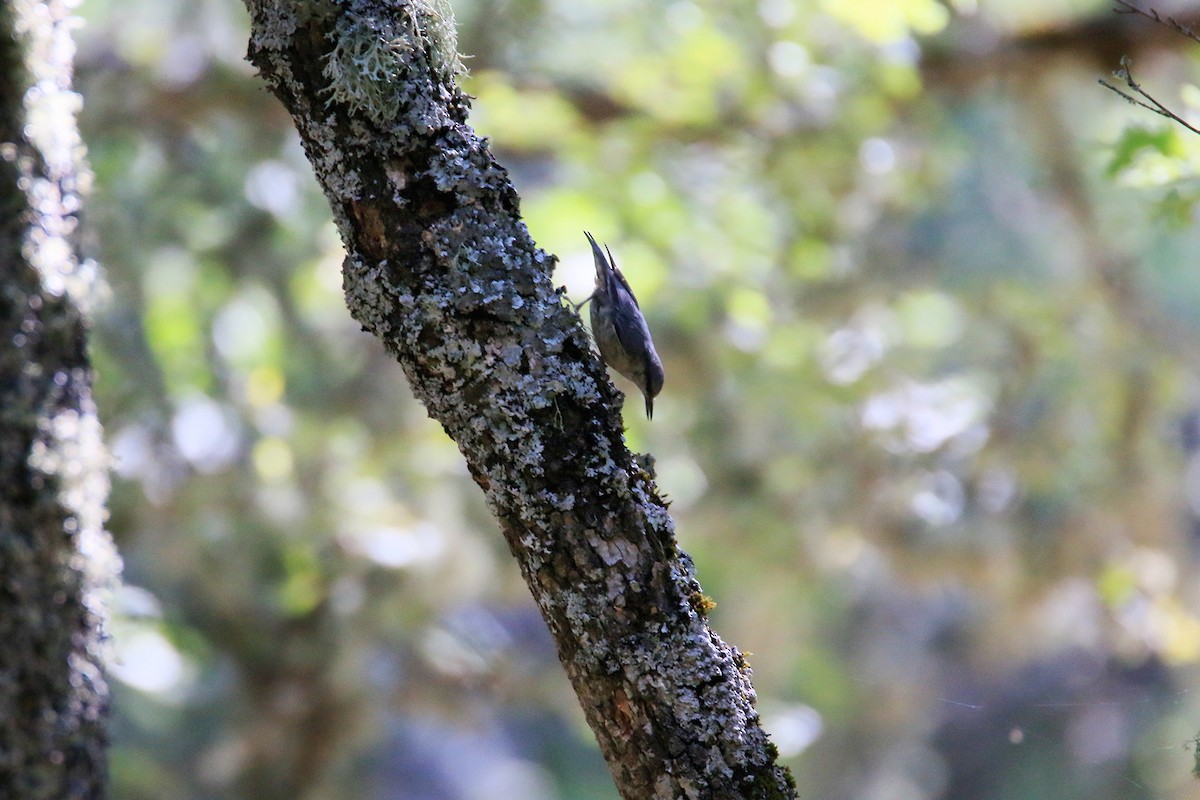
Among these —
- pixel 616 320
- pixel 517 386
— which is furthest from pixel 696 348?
pixel 517 386

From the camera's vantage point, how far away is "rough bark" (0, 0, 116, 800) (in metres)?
2.19

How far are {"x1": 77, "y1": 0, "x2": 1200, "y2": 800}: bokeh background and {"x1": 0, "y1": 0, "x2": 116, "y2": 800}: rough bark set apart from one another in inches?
89.6

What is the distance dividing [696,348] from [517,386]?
11.9ft

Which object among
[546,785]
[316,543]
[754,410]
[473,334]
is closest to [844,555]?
[754,410]

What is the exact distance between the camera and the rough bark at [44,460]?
86.1 inches

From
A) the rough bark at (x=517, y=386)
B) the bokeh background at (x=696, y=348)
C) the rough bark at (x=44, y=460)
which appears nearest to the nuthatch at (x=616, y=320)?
the rough bark at (x=517, y=386)

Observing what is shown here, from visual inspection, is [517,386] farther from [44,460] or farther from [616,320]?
[44,460]

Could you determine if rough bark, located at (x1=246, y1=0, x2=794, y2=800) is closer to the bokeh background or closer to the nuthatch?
A: the nuthatch

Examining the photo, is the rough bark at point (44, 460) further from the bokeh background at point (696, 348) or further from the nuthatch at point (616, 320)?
the bokeh background at point (696, 348)

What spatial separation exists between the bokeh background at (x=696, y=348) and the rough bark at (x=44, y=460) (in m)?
2.28

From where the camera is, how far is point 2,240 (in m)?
2.23

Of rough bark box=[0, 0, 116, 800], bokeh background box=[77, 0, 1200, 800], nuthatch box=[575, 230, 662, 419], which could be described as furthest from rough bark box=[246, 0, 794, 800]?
bokeh background box=[77, 0, 1200, 800]

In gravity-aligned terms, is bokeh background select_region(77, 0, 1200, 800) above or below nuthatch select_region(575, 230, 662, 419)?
above

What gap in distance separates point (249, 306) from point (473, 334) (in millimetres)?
4231
